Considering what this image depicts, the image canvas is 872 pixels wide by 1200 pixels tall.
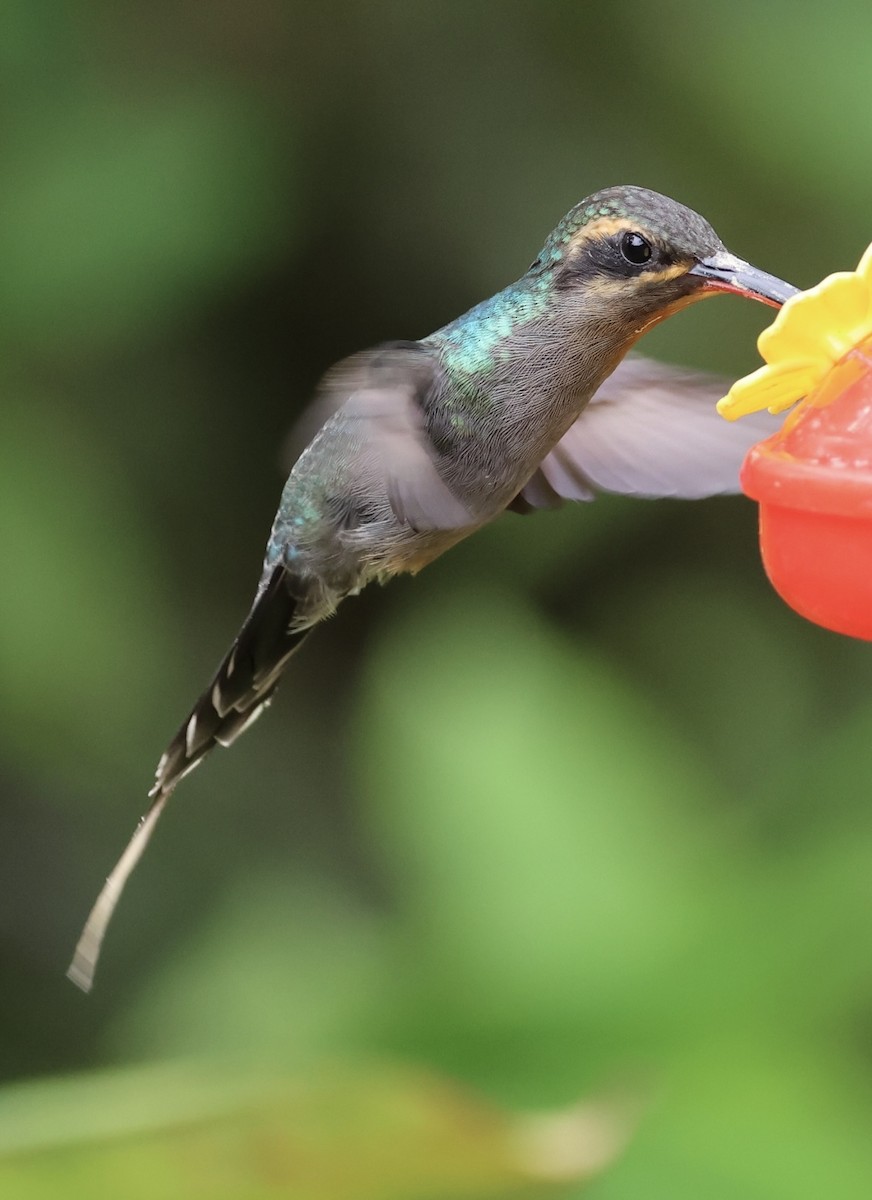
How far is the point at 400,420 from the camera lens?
4.73ft

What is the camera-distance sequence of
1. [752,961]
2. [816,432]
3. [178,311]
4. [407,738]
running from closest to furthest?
[816,432], [752,961], [407,738], [178,311]

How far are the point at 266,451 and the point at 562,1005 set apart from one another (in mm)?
1338

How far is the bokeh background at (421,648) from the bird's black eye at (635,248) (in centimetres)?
102

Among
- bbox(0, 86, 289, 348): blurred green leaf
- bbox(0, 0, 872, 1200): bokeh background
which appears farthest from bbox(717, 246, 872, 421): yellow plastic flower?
bbox(0, 86, 289, 348): blurred green leaf

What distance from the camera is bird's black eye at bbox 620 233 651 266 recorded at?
4.58 ft

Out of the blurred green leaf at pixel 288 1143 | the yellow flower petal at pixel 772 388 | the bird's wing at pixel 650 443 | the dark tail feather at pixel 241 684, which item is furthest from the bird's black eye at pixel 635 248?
the blurred green leaf at pixel 288 1143

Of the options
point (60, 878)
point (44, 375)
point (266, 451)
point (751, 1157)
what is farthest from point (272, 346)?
point (751, 1157)

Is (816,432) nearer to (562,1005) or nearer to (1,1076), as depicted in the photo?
(562,1005)

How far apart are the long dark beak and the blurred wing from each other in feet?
0.95

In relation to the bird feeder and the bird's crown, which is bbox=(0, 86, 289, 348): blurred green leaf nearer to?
the bird's crown

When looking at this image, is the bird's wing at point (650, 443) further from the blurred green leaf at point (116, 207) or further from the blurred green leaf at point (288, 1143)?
the blurred green leaf at point (116, 207)

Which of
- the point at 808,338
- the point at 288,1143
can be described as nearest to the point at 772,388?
the point at 808,338

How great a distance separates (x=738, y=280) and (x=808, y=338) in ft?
0.40

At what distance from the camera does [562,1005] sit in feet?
7.54
